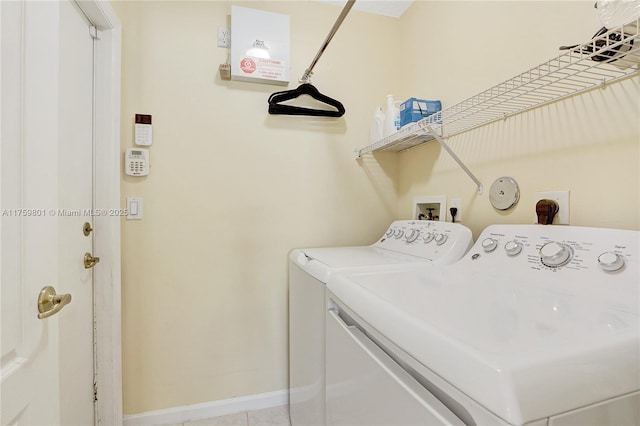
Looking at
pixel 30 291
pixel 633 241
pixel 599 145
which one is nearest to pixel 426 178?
pixel 599 145

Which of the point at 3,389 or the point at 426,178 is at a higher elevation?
the point at 426,178

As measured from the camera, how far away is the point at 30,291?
0.66 metres

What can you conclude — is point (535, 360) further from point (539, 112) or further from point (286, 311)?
point (286, 311)

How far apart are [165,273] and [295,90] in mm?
1290

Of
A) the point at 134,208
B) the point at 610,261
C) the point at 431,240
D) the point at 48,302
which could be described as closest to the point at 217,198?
the point at 134,208

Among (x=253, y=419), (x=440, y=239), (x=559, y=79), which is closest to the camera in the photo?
(x=559, y=79)

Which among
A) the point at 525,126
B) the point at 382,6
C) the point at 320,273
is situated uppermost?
the point at 382,6

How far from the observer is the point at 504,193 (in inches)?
48.7

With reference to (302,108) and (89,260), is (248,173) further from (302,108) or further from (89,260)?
(89,260)

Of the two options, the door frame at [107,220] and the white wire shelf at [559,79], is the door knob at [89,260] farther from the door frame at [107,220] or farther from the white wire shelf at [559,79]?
the white wire shelf at [559,79]

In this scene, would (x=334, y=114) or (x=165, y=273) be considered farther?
(x=334, y=114)

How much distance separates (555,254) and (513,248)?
0.13m

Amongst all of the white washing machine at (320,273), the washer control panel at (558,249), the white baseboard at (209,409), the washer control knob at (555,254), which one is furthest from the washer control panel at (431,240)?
the white baseboard at (209,409)

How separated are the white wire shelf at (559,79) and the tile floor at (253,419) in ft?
5.43
